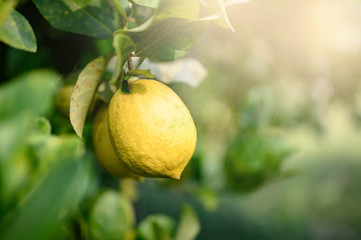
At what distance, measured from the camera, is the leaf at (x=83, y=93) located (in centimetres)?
44

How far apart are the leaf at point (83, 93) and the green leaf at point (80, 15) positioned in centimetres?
8

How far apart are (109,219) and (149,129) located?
1.33 ft

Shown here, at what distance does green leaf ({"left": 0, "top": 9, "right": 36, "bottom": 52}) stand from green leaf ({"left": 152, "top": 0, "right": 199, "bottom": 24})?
0.18 meters

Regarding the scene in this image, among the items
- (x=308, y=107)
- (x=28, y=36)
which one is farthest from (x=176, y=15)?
(x=308, y=107)

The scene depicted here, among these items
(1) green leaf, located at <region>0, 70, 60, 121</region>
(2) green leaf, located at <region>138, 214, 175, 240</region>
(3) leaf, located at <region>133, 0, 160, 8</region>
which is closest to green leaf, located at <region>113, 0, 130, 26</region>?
(3) leaf, located at <region>133, 0, 160, 8</region>

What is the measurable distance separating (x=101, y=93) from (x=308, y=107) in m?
1.37

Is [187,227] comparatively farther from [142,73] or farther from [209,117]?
[209,117]

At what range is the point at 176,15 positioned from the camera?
0.36 m

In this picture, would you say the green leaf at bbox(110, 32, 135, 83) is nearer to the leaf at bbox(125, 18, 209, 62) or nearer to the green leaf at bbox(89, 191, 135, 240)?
the leaf at bbox(125, 18, 209, 62)

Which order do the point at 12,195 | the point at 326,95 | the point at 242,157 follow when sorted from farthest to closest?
the point at 326,95 < the point at 242,157 < the point at 12,195

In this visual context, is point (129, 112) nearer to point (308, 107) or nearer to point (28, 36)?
point (28, 36)

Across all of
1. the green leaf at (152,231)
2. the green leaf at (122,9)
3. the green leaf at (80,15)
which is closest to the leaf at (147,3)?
the green leaf at (122,9)

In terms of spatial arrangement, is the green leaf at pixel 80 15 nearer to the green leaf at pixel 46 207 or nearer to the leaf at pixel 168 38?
the leaf at pixel 168 38

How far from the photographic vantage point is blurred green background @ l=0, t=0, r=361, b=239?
329 millimetres
